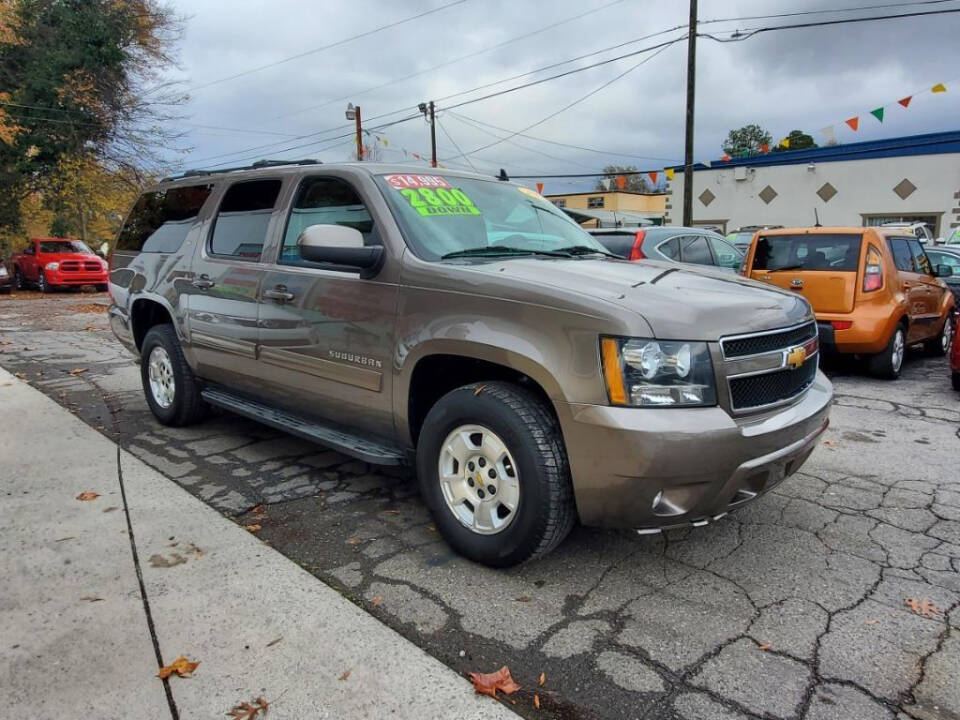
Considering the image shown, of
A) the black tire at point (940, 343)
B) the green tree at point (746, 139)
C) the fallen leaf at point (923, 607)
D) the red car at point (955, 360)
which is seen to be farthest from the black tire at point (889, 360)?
the green tree at point (746, 139)

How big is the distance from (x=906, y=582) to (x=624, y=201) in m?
50.5

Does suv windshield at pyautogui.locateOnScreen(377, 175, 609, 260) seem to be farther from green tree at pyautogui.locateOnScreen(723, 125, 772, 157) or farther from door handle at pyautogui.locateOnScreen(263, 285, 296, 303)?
green tree at pyautogui.locateOnScreen(723, 125, 772, 157)

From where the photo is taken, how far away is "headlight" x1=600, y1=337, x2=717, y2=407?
2521 millimetres

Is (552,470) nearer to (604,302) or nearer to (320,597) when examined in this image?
(604,302)

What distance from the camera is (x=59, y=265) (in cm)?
2002

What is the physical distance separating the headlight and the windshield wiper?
1.07 meters

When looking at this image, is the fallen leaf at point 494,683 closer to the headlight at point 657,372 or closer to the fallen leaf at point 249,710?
the fallen leaf at point 249,710

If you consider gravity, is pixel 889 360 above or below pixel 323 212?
below

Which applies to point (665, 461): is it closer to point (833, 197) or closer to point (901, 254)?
point (901, 254)

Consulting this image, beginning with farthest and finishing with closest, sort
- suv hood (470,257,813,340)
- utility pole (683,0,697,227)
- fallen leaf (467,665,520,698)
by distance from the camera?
utility pole (683,0,697,227), suv hood (470,257,813,340), fallen leaf (467,665,520,698)

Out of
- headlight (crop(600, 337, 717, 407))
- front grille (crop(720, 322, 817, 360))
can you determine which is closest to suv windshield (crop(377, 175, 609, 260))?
headlight (crop(600, 337, 717, 407))

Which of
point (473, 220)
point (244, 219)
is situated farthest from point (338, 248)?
point (244, 219)

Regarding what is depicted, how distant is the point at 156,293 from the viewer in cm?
509

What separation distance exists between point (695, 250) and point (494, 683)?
7.73m
